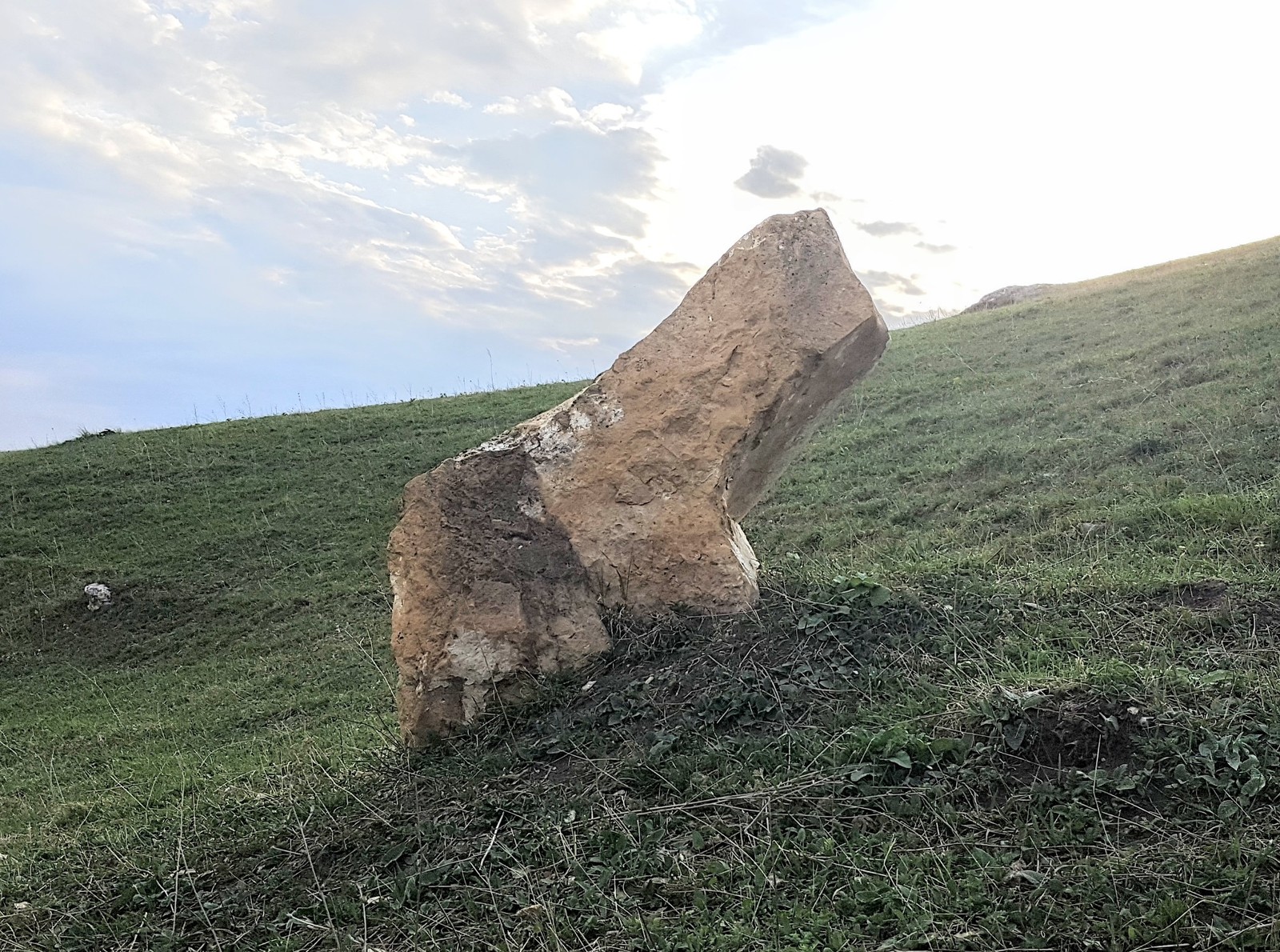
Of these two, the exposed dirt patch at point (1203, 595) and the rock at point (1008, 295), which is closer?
the exposed dirt patch at point (1203, 595)

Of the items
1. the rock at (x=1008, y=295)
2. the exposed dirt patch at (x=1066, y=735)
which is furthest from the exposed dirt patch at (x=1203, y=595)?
the rock at (x=1008, y=295)

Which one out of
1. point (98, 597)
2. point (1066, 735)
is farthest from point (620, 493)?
point (98, 597)

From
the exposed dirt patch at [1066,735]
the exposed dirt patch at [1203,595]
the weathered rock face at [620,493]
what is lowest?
the exposed dirt patch at [1203,595]

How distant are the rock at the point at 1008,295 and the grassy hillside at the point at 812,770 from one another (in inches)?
739

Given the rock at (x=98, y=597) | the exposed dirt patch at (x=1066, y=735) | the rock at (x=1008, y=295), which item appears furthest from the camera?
the rock at (x=1008, y=295)

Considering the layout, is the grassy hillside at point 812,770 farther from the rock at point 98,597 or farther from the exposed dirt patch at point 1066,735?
the rock at point 98,597

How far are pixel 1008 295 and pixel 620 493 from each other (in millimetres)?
26846

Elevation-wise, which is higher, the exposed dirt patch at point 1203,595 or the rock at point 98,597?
the rock at point 98,597

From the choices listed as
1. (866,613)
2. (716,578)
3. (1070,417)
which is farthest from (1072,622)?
(1070,417)

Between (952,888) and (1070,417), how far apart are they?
10747 mm

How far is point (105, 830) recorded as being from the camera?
5.71 m

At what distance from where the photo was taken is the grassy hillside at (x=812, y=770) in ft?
10.2

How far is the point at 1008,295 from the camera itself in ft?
96.1

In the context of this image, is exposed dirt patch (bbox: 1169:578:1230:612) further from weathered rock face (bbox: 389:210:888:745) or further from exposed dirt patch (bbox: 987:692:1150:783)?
weathered rock face (bbox: 389:210:888:745)
